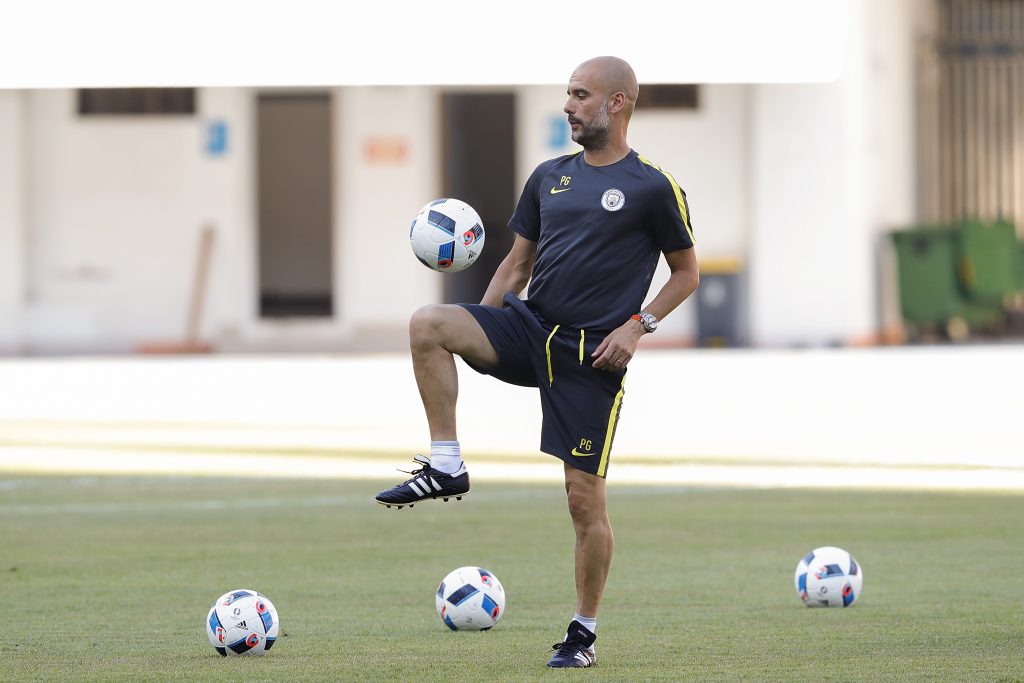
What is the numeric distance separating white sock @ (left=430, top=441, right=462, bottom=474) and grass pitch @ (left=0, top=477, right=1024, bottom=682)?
683 millimetres

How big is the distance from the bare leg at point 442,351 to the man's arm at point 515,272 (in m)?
0.26

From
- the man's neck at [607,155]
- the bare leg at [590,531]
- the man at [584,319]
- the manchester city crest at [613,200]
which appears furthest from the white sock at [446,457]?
the man's neck at [607,155]

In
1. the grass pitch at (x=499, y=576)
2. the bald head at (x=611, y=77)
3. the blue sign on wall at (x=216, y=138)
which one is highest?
the blue sign on wall at (x=216, y=138)

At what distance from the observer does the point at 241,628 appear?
6699 mm

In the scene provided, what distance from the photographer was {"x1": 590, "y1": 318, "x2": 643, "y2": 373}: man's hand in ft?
21.5

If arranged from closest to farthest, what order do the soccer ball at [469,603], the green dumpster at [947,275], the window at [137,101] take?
the soccer ball at [469,603] < the green dumpster at [947,275] < the window at [137,101]

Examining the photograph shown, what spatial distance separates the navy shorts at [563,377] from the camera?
6.64 meters

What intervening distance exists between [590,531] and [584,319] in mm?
766

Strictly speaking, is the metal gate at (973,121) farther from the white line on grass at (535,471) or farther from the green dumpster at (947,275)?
the white line on grass at (535,471)

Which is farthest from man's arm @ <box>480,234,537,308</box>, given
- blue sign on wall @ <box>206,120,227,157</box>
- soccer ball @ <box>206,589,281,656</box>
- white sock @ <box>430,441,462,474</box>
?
blue sign on wall @ <box>206,120,227,157</box>

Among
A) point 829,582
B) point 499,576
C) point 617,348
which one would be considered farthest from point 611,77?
point 499,576

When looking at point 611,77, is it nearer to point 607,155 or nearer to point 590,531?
point 607,155

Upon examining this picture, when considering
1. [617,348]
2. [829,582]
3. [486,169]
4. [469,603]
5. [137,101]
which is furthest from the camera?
[486,169]

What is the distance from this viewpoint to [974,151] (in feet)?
106
